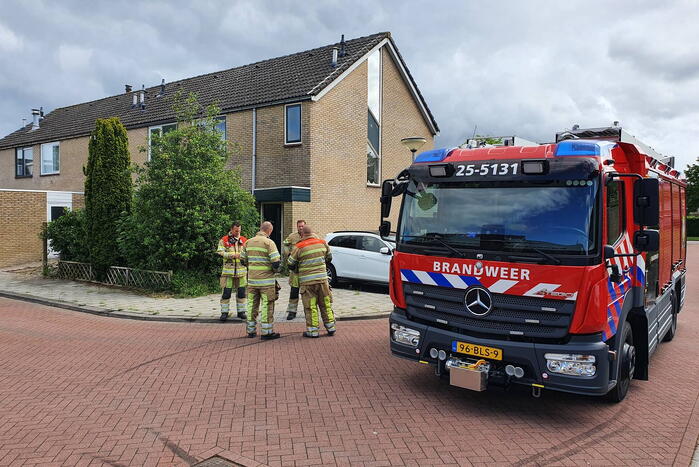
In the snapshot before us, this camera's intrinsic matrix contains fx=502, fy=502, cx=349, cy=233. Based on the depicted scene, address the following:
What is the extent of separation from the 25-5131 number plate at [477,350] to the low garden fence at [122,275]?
8.72 m

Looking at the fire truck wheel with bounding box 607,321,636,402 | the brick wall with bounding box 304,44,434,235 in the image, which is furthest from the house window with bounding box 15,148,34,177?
the fire truck wheel with bounding box 607,321,636,402

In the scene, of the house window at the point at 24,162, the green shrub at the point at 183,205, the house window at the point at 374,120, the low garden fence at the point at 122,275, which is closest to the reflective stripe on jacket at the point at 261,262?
the green shrub at the point at 183,205

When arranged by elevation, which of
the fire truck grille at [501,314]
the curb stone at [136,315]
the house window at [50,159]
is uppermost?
the house window at [50,159]

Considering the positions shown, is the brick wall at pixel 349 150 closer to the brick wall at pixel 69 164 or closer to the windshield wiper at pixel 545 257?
the brick wall at pixel 69 164

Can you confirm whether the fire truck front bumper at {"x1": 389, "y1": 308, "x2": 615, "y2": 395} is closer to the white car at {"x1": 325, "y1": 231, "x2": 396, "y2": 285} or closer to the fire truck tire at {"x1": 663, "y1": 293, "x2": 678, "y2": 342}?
the fire truck tire at {"x1": 663, "y1": 293, "x2": 678, "y2": 342}

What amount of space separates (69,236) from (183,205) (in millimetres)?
5187

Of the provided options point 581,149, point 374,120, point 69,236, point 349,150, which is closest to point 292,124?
point 349,150

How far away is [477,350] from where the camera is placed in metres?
4.65

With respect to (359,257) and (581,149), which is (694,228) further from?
(581,149)

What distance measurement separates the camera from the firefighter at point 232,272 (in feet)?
29.7

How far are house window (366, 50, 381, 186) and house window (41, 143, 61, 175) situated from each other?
15715mm

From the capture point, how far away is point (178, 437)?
4.24m

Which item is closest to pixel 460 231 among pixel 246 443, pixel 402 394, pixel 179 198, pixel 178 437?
pixel 402 394

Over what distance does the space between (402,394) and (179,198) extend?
822 centimetres
